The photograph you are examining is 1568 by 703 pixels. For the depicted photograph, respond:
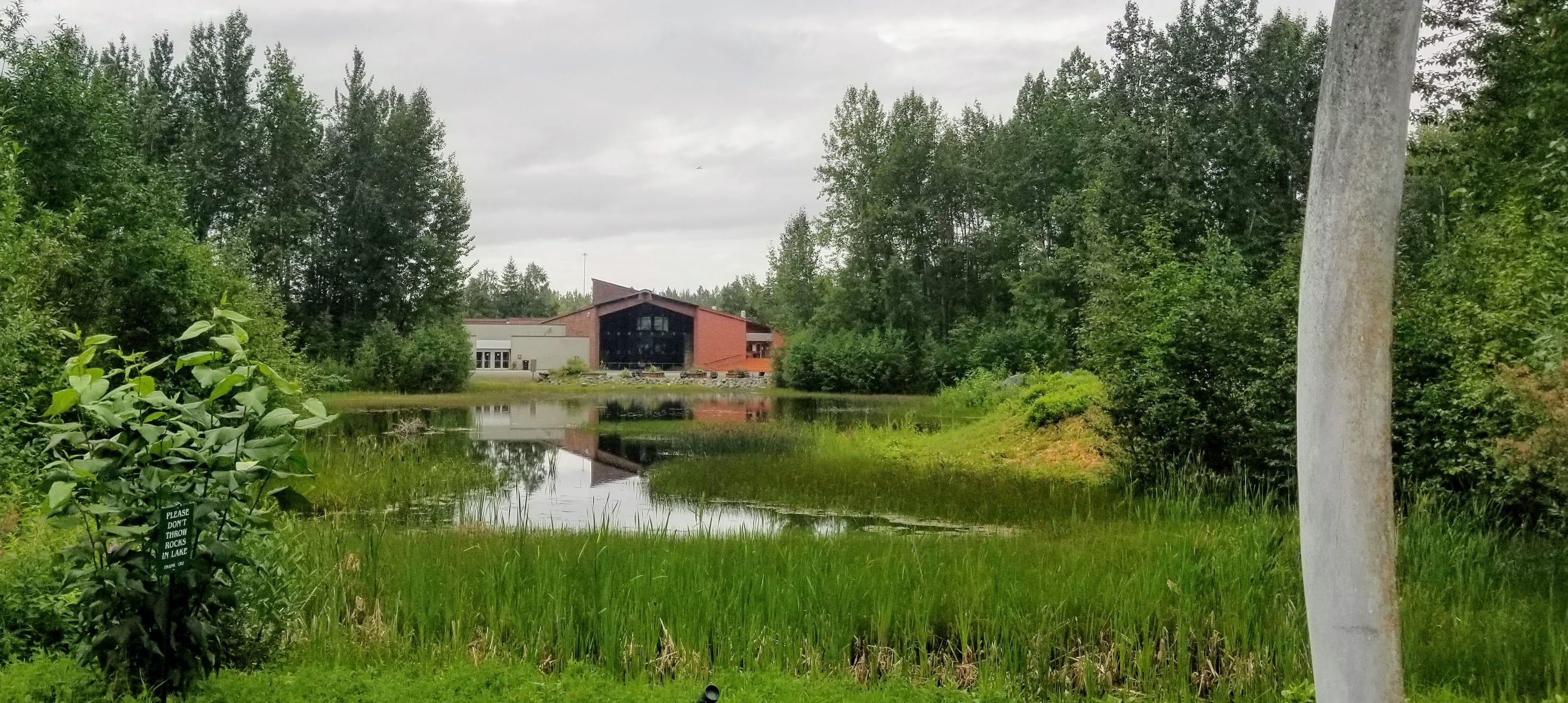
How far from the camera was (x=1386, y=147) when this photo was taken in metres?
3.22

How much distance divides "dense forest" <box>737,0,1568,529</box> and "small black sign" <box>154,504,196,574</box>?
833 cm

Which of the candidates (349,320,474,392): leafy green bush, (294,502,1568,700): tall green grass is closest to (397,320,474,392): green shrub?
(349,320,474,392): leafy green bush

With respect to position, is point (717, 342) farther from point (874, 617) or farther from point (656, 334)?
point (874, 617)

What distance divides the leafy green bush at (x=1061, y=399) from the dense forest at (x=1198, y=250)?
127 cm

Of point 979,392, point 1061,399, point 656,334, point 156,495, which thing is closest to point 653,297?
point 656,334

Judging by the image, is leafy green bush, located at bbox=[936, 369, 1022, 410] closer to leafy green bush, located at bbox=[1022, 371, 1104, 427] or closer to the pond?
the pond

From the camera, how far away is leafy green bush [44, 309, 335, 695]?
470 centimetres

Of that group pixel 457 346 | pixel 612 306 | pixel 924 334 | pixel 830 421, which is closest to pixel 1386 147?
pixel 830 421

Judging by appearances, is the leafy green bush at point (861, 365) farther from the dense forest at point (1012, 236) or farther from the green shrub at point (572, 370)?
the green shrub at point (572, 370)

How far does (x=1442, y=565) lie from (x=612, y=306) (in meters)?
60.1

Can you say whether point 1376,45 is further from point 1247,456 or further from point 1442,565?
point 1247,456

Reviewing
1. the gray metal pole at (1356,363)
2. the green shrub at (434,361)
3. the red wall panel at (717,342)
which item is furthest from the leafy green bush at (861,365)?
the gray metal pole at (1356,363)

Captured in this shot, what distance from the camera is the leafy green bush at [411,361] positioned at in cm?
4444

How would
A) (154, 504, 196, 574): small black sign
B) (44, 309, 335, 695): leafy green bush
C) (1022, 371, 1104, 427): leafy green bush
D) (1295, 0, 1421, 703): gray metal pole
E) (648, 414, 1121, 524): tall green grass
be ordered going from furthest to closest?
(1022, 371, 1104, 427): leafy green bush → (648, 414, 1121, 524): tall green grass → (44, 309, 335, 695): leafy green bush → (154, 504, 196, 574): small black sign → (1295, 0, 1421, 703): gray metal pole
